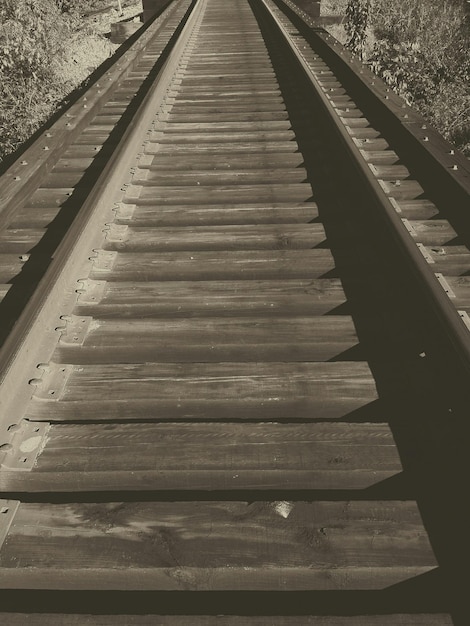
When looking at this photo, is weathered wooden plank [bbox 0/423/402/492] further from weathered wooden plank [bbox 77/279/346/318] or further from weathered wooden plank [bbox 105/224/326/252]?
weathered wooden plank [bbox 105/224/326/252]

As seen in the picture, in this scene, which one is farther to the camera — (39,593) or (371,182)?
(371,182)

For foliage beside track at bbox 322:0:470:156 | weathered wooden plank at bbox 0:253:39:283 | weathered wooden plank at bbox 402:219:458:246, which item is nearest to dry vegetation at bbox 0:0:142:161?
foliage beside track at bbox 322:0:470:156

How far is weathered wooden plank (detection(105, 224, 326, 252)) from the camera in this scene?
350 centimetres

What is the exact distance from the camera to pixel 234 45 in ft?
33.1

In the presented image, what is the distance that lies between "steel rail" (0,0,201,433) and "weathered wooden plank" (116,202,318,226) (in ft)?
0.69

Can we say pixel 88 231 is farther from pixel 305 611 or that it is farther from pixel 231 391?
pixel 305 611

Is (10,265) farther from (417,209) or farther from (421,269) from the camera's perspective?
(417,209)

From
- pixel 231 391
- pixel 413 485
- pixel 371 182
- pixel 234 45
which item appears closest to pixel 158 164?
pixel 371 182

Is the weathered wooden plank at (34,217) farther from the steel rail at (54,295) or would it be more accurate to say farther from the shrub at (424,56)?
the shrub at (424,56)

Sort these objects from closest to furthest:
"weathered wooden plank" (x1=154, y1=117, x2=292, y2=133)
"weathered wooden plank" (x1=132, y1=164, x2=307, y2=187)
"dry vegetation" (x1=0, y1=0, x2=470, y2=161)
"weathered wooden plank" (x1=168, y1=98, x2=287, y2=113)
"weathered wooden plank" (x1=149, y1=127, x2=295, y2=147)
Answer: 1. "weathered wooden plank" (x1=132, y1=164, x2=307, y2=187)
2. "weathered wooden plank" (x1=149, y1=127, x2=295, y2=147)
3. "weathered wooden plank" (x1=154, y1=117, x2=292, y2=133)
4. "weathered wooden plank" (x1=168, y1=98, x2=287, y2=113)
5. "dry vegetation" (x1=0, y1=0, x2=470, y2=161)

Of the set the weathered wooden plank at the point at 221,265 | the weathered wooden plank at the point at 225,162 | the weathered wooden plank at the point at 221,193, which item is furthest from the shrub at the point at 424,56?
the weathered wooden plank at the point at 221,265

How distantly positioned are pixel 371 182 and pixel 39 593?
314cm

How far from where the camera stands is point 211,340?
8.77 feet

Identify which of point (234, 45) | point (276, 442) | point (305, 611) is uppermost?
point (234, 45)
